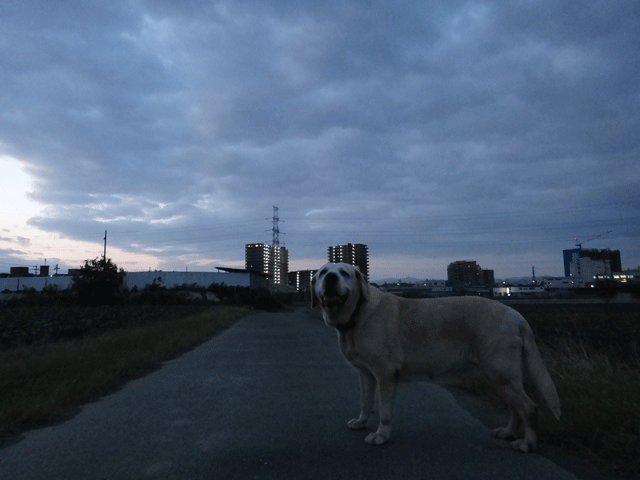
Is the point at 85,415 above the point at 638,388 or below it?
below

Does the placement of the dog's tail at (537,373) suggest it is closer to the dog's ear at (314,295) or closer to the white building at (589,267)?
the dog's ear at (314,295)

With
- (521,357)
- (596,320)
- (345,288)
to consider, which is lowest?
(596,320)

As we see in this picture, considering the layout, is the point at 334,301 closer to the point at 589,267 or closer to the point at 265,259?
the point at 265,259

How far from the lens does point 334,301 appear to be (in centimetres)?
396

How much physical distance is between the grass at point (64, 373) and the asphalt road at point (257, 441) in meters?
0.38

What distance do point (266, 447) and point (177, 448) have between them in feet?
2.62

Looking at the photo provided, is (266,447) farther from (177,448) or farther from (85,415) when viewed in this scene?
(85,415)

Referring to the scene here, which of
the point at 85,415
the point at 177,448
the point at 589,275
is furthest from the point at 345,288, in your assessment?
the point at 589,275

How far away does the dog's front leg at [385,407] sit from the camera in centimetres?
384

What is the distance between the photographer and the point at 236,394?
20.6 feet

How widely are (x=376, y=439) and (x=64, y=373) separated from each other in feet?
19.8

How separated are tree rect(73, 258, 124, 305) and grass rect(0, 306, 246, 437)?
145 feet

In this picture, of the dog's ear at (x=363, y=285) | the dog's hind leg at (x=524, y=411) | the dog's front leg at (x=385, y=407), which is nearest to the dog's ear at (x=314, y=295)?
the dog's ear at (x=363, y=285)

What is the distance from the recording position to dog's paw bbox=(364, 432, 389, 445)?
12.5 feet
